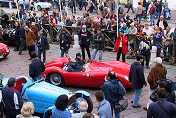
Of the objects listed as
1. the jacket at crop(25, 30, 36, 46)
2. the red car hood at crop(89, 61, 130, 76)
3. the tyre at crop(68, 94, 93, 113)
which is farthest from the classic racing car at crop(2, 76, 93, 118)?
the jacket at crop(25, 30, 36, 46)

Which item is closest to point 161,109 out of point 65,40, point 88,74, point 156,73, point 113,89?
point 113,89

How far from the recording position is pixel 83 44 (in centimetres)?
1081

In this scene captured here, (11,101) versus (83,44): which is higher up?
(83,44)

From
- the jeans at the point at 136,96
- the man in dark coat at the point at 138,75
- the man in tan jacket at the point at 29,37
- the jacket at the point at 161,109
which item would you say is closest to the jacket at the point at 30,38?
the man in tan jacket at the point at 29,37

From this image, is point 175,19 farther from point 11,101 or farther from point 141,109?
point 11,101

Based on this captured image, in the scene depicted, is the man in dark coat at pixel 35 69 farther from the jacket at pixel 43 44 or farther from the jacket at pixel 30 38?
the jacket at pixel 30 38

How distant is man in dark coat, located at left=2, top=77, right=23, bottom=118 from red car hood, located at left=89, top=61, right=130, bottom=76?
3.15 metres

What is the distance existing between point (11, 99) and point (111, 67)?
12.7 feet

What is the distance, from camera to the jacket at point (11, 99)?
17.6 ft

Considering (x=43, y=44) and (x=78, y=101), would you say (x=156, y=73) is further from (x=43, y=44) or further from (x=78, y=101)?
(x=43, y=44)

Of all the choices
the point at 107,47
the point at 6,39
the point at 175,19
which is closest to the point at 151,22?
the point at 175,19

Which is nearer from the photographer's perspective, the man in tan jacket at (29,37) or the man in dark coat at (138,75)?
the man in dark coat at (138,75)

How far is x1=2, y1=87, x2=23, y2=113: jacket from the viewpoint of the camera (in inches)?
211

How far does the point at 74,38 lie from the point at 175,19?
32.4ft
